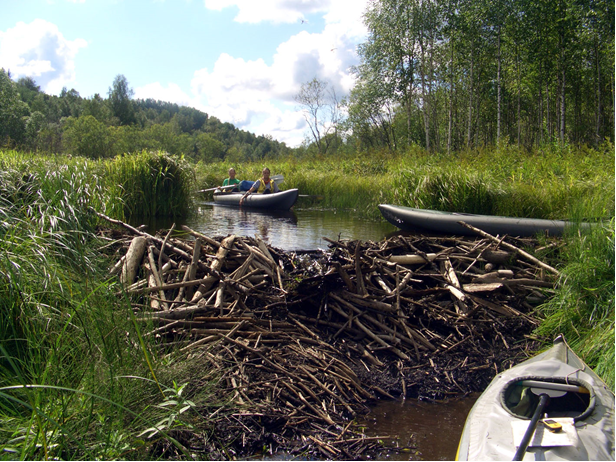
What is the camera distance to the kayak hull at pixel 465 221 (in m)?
6.29

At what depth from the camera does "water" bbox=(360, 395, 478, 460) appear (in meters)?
2.51

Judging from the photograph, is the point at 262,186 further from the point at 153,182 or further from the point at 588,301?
the point at 588,301

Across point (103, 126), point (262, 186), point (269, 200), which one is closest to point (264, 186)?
point (262, 186)

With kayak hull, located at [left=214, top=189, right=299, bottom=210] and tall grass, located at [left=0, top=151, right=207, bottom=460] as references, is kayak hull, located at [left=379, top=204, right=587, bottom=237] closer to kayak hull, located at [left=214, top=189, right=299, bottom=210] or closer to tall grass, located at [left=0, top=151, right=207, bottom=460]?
kayak hull, located at [left=214, top=189, right=299, bottom=210]

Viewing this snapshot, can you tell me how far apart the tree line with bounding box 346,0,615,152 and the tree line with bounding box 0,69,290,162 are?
10.5 m

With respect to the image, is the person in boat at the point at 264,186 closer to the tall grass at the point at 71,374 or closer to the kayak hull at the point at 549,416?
the tall grass at the point at 71,374

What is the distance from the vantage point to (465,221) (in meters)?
7.00

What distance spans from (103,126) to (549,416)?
2568 inches

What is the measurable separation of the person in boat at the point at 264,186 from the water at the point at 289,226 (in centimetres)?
69

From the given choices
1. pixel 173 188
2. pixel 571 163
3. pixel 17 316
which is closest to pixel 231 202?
pixel 173 188

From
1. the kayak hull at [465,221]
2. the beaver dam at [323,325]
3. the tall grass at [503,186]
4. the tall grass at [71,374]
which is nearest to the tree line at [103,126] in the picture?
the tall grass at [503,186]

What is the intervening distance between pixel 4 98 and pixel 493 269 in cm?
4890

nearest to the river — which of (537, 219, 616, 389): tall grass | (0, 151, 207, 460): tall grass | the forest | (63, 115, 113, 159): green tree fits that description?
(537, 219, 616, 389): tall grass

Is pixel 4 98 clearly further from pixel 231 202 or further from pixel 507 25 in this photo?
pixel 507 25
